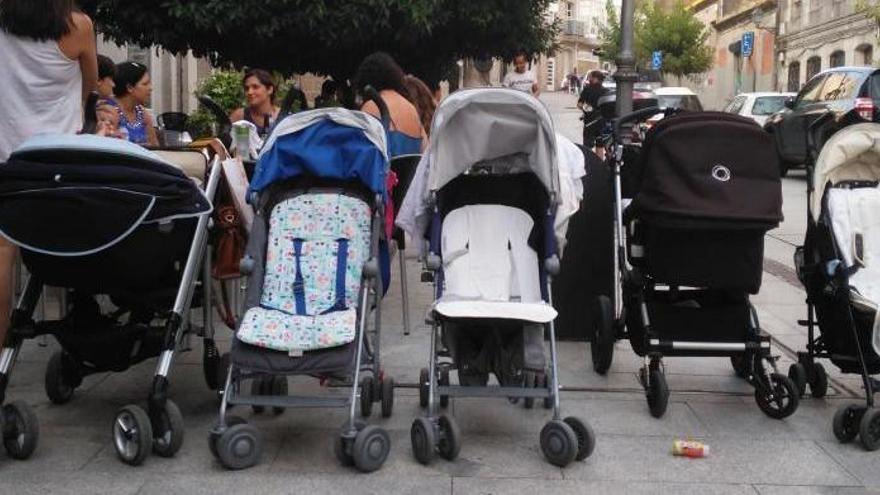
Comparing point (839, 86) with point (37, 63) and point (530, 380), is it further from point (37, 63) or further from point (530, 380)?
point (37, 63)

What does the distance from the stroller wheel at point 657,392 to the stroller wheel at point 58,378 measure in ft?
9.69

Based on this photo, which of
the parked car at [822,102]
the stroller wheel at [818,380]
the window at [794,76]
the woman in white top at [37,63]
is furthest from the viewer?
the window at [794,76]

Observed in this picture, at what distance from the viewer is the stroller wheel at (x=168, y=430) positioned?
15.5ft

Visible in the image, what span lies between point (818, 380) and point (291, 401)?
2905mm

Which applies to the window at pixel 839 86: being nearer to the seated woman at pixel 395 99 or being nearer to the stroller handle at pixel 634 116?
the seated woman at pixel 395 99

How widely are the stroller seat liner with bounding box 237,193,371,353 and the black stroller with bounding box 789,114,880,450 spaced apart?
2.30m

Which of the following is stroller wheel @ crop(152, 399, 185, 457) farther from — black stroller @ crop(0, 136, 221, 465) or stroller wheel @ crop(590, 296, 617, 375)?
stroller wheel @ crop(590, 296, 617, 375)

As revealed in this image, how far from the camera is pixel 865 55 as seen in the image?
3559 cm

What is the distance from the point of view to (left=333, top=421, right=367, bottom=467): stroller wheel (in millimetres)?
4605

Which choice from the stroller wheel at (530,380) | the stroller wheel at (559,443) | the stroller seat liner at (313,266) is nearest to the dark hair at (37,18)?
the stroller seat liner at (313,266)

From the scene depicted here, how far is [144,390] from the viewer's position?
19.4 feet

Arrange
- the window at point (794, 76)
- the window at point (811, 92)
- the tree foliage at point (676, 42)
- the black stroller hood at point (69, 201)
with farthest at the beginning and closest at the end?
the tree foliage at point (676, 42), the window at point (794, 76), the window at point (811, 92), the black stroller hood at point (69, 201)

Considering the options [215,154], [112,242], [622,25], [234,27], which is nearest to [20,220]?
[112,242]

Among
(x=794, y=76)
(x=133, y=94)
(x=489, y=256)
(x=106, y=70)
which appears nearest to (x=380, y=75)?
(x=133, y=94)
